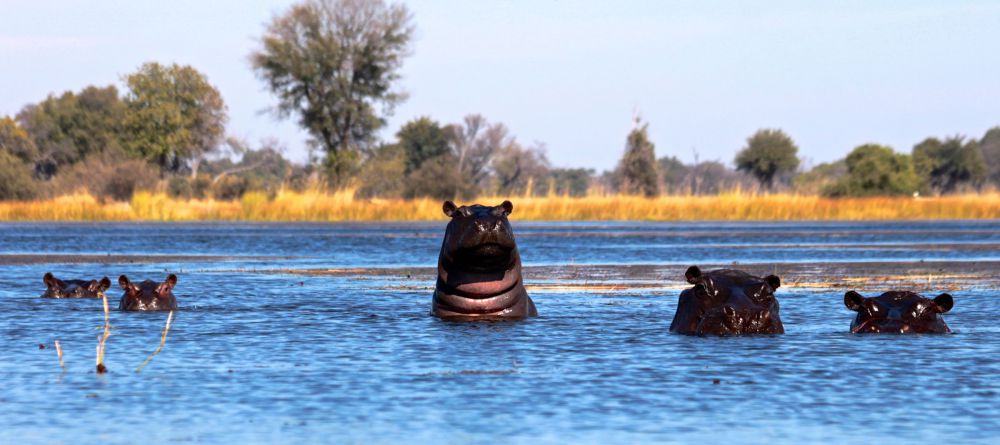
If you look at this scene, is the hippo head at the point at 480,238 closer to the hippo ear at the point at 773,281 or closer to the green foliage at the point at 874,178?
the hippo ear at the point at 773,281

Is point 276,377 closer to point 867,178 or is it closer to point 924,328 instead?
point 924,328

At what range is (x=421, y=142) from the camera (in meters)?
86.7

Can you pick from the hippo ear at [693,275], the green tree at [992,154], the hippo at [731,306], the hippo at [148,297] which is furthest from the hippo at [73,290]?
the green tree at [992,154]

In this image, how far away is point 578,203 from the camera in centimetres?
4412

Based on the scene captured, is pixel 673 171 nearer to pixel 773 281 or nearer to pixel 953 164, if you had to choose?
pixel 953 164

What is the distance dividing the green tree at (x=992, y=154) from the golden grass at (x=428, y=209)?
152 feet

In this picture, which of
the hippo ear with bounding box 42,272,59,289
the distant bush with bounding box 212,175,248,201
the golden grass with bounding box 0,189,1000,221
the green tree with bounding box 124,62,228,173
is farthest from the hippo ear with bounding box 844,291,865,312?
the green tree with bounding box 124,62,228,173

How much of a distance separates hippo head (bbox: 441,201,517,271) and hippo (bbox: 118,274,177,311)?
9.33 feet

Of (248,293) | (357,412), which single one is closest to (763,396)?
(357,412)

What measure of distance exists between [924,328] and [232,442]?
19.9 ft

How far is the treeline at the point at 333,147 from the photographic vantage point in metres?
55.1

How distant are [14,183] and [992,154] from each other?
6719 cm

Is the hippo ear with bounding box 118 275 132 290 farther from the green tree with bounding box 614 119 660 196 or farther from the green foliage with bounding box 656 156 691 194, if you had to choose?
the green foliage with bounding box 656 156 691 194

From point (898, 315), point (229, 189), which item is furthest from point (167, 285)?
point (229, 189)
